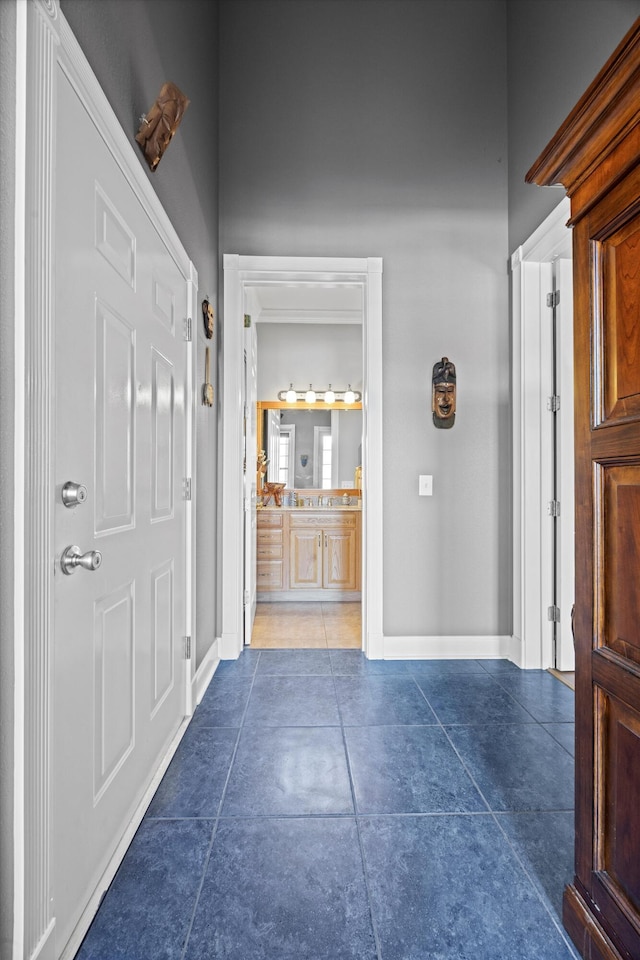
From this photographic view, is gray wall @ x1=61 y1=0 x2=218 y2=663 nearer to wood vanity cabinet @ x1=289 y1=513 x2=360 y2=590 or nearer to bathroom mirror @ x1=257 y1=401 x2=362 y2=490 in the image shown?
wood vanity cabinet @ x1=289 y1=513 x2=360 y2=590

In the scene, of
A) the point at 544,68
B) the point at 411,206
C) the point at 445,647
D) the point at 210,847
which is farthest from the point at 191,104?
the point at 445,647

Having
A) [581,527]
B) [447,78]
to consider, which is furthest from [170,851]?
[447,78]

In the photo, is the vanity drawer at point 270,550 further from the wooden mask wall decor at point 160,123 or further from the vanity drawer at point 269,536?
the wooden mask wall decor at point 160,123

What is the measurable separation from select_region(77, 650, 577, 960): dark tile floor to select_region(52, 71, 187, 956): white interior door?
189 mm

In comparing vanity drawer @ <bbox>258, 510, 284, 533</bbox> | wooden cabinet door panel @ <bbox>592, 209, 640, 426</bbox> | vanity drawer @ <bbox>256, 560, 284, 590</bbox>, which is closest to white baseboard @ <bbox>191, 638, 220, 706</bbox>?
vanity drawer @ <bbox>256, 560, 284, 590</bbox>

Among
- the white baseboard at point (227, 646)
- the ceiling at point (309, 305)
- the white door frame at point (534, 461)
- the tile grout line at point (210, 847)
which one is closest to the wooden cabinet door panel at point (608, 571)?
the tile grout line at point (210, 847)

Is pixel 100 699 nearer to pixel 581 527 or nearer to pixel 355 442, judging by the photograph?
pixel 581 527

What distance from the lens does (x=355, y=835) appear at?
154cm

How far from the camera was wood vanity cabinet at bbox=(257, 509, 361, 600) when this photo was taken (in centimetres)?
470

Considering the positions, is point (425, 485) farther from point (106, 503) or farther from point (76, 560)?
point (76, 560)

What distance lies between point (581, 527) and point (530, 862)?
96 centimetres

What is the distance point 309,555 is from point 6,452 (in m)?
3.86

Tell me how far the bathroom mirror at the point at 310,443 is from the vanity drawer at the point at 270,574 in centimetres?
91

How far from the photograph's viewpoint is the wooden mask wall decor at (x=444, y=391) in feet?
9.99
